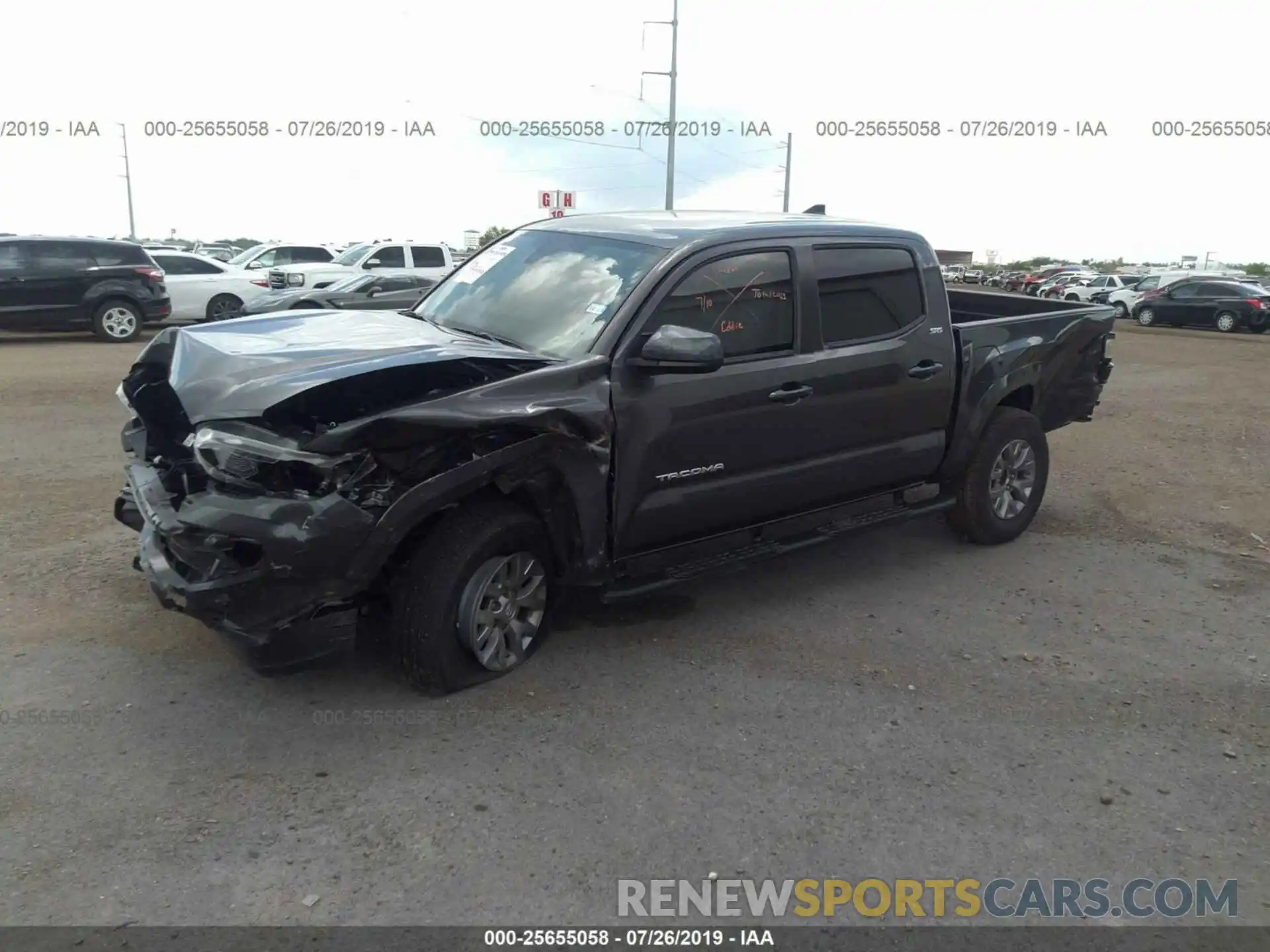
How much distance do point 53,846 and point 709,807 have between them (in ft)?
6.70

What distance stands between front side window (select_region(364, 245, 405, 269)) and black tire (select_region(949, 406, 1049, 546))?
15.6 meters

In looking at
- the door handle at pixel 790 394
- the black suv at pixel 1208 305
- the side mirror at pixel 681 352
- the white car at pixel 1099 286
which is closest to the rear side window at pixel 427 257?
the door handle at pixel 790 394

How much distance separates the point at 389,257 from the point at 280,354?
54.4 ft

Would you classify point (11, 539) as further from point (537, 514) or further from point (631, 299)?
point (631, 299)

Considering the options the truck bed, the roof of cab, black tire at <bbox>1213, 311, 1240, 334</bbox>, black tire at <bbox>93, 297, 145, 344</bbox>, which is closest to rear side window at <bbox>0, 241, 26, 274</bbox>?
black tire at <bbox>93, 297, 145, 344</bbox>

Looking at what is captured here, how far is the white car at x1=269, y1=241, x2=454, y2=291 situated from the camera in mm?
19250

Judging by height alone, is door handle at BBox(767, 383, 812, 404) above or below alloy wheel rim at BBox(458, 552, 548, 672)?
above

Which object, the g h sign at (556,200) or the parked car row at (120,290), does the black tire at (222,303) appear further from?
the g h sign at (556,200)

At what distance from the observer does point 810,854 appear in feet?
10.5

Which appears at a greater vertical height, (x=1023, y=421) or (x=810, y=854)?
(x=1023, y=421)

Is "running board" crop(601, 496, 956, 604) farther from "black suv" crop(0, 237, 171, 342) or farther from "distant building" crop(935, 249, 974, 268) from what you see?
"distant building" crop(935, 249, 974, 268)

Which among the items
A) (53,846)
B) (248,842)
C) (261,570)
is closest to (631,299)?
(261,570)

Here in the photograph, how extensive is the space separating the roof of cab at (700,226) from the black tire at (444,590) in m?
1.54
